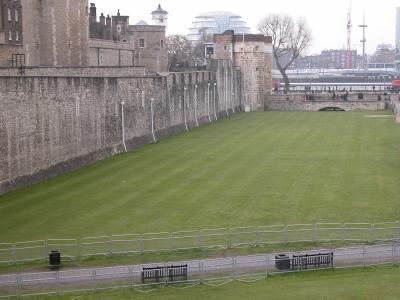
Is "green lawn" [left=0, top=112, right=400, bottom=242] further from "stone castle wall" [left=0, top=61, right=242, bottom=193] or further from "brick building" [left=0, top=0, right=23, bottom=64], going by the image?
"brick building" [left=0, top=0, right=23, bottom=64]

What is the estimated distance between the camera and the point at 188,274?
22.3 metres

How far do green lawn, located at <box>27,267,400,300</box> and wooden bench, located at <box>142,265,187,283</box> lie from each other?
→ 50cm

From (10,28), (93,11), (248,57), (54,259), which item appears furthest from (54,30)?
(54,259)

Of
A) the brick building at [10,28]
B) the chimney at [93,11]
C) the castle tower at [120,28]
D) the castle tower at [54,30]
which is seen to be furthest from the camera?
the castle tower at [120,28]

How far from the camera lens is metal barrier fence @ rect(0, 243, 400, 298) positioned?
21094 mm

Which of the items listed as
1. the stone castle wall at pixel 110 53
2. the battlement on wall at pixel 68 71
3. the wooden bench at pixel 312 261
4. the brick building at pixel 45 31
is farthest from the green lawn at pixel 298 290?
the stone castle wall at pixel 110 53

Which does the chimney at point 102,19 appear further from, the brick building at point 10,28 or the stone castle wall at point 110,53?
the brick building at point 10,28

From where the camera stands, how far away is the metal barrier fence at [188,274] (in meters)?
21.1

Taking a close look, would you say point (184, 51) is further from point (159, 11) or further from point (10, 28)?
point (10, 28)

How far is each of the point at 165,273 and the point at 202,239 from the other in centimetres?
467

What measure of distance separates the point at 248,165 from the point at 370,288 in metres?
22.2

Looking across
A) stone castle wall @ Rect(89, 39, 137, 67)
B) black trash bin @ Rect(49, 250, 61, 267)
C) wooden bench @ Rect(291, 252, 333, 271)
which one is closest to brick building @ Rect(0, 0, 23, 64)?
stone castle wall @ Rect(89, 39, 137, 67)

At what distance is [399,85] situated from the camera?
121375 millimetres

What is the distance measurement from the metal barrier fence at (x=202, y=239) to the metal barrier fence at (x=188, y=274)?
1597 millimetres
